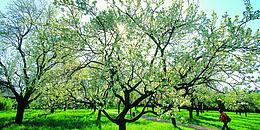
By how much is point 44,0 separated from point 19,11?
2.83 m

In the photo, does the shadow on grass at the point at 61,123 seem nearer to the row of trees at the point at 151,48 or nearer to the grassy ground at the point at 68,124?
the grassy ground at the point at 68,124

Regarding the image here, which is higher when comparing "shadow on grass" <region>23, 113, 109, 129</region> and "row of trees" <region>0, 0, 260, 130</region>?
"row of trees" <region>0, 0, 260, 130</region>

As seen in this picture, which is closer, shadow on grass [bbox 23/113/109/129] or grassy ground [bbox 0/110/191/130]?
grassy ground [bbox 0/110/191/130]

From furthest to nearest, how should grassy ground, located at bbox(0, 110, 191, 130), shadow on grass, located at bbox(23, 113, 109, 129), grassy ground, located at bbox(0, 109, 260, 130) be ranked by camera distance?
shadow on grass, located at bbox(23, 113, 109, 129) < grassy ground, located at bbox(0, 109, 260, 130) < grassy ground, located at bbox(0, 110, 191, 130)

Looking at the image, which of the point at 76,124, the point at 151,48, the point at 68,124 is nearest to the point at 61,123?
the point at 68,124

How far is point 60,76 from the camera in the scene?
13.2 meters

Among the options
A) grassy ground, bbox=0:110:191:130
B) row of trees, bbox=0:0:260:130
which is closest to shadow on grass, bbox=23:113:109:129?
grassy ground, bbox=0:110:191:130

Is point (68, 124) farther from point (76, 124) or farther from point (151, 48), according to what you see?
point (151, 48)

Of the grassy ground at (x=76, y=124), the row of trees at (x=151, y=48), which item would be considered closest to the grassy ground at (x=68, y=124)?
the grassy ground at (x=76, y=124)


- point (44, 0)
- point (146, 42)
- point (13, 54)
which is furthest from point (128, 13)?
point (13, 54)

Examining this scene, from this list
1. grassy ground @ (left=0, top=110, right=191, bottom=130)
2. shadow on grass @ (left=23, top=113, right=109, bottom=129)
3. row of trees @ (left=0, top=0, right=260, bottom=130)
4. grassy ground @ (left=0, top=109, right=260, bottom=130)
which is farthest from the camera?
shadow on grass @ (left=23, top=113, right=109, bottom=129)

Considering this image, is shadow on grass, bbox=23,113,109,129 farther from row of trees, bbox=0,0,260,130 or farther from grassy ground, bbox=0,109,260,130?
row of trees, bbox=0,0,260,130

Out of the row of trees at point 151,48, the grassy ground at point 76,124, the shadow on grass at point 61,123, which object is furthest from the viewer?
the shadow on grass at point 61,123

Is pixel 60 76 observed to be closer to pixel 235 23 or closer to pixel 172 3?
pixel 172 3
